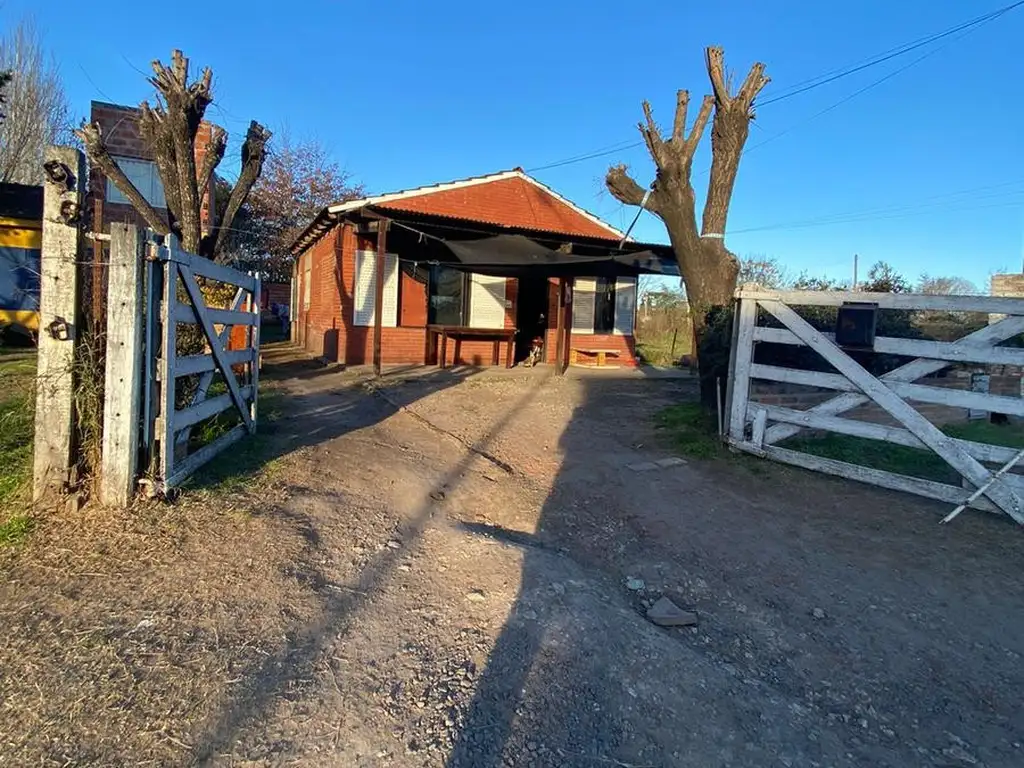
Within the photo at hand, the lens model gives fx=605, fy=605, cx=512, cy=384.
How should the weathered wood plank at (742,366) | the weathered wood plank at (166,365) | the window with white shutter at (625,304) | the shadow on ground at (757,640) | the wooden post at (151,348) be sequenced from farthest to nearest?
the window with white shutter at (625,304), the weathered wood plank at (742,366), the weathered wood plank at (166,365), the wooden post at (151,348), the shadow on ground at (757,640)

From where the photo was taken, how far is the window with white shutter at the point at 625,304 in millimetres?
16031

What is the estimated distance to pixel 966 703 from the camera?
8.12 feet

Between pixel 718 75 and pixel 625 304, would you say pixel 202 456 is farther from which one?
pixel 625 304

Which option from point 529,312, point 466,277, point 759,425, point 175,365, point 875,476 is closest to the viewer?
point 175,365

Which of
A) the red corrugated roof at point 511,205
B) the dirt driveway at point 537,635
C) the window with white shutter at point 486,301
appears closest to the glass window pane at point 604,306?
the red corrugated roof at point 511,205

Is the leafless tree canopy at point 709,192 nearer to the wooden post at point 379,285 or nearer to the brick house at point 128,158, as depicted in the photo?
the wooden post at point 379,285

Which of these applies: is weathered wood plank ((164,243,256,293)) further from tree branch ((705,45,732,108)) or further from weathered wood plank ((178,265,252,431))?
tree branch ((705,45,732,108))

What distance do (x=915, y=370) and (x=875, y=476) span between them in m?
0.94

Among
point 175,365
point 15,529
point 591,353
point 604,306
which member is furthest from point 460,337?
point 15,529

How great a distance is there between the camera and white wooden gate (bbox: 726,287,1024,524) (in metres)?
4.43

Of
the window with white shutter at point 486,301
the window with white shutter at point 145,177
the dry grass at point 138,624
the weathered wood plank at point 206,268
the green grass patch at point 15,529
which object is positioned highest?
the window with white shutter at point 145,177

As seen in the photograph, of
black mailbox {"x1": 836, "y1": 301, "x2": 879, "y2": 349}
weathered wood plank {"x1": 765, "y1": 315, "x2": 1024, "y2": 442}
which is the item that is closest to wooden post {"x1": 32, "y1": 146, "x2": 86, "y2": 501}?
weathered wood plank {"x1": 765, "y1": 315, "x2": 1024, "y2": 442}

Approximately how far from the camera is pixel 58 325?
3.33 metres

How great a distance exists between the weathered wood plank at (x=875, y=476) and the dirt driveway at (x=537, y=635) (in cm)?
18
